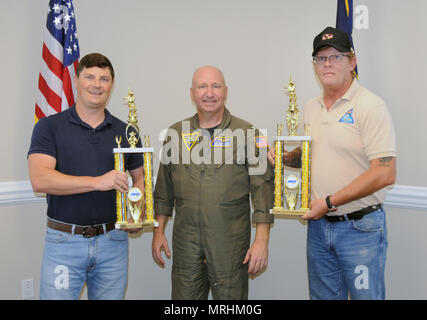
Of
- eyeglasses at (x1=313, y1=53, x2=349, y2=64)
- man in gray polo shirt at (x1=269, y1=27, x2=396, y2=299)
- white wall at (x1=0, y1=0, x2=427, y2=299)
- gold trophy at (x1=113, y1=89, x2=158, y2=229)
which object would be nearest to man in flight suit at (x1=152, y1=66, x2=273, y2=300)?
gold trophy at (x1=113, y1=89, x2=158, y2=229)

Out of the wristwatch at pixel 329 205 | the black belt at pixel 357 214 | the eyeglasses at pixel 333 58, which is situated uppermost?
the eyeglasses at pixel 333 58

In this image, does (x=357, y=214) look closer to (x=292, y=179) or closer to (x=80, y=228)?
(x=292, y=179)

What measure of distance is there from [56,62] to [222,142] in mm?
1688

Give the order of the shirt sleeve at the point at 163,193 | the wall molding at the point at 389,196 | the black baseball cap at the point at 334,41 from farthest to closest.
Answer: the wall molding at the point at 389,196 → the shirt sleeve at the point at 163,193 → the black baseball cap at the point at 334,41

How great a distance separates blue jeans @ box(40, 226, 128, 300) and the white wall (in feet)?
4.23

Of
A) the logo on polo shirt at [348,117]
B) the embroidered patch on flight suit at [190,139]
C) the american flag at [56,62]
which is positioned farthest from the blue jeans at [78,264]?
the logo on polo shirt at [348,117]

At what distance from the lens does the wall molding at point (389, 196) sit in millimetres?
3318

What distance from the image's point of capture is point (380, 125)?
2.39 m

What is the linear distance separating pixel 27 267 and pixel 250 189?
2246 millimetres

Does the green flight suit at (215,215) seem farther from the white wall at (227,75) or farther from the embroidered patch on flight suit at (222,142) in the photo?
the white wall at (227,75)

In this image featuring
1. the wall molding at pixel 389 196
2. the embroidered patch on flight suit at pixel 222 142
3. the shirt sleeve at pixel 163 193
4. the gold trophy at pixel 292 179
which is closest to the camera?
the gold trophy at pixel 292 179

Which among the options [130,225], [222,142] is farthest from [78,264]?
[222,142]

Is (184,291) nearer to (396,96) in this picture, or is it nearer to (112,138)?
(112,138)

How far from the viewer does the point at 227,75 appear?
12.8ft
